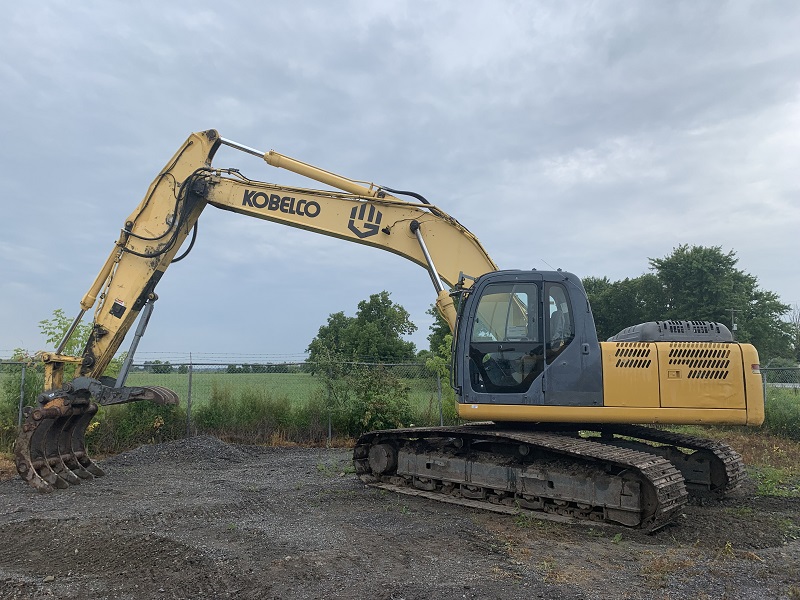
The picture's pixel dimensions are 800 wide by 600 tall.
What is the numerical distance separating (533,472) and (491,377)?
114cm

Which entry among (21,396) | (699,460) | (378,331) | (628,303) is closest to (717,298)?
(628,303)

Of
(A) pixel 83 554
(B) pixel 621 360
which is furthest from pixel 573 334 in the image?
(A) pixel 83 554

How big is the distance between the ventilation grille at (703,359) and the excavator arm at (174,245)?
258 centimetres

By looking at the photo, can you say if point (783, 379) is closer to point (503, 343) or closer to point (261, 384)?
point (503, 343)

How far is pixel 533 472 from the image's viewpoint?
22.2 ft

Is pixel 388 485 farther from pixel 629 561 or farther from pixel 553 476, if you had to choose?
pixel 629 561

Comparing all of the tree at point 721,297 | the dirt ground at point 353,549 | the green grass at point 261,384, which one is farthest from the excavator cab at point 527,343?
the tree at point 721,297

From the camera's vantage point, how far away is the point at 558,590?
4.52 metres

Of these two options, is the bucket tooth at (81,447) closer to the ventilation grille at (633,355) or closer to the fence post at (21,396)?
the fence post at (21,396)

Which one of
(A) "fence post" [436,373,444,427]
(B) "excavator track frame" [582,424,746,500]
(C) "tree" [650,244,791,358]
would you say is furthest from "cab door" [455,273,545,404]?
(C) "tree" [650,244,791,358]

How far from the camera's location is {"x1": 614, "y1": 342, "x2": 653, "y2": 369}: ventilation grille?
6711 mm

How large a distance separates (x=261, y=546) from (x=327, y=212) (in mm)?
4621

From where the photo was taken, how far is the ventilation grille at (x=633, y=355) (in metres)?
6.71

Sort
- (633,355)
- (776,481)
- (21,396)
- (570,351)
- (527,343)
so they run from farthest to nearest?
(21,396) < (776,481) < (527,343) < (570,351) < (633,355)
